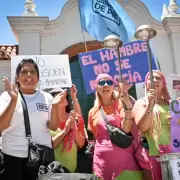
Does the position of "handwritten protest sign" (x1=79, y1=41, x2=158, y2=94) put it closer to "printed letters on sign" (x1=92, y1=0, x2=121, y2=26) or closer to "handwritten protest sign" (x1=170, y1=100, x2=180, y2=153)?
"printed letters on sign" (x1=92, y1=0, x2=121, y2=26)

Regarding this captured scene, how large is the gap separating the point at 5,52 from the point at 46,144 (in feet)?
18.0

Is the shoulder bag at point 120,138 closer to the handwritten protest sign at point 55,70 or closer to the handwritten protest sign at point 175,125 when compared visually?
the handwritten protest sign at point 175,125

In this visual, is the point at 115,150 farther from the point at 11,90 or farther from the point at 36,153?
the point at 11,90

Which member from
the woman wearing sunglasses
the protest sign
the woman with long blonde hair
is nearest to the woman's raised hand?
the woman wearing sunglasses

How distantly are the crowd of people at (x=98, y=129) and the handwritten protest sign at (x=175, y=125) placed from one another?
0.36ft

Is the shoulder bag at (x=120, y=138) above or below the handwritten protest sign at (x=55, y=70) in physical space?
below

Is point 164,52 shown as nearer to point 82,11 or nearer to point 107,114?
point 82,11

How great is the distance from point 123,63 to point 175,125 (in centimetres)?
273

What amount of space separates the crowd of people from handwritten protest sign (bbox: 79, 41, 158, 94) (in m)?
1.59

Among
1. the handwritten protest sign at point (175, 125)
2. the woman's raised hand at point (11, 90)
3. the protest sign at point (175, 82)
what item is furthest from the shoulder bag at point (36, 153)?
the protest sign at point (175, 82)

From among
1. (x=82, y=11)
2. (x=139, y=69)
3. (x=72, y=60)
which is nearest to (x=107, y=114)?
(x=139, y=69)

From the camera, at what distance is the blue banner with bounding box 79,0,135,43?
19.7ft

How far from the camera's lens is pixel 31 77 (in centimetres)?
340

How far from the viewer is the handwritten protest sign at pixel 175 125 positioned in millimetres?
3312
